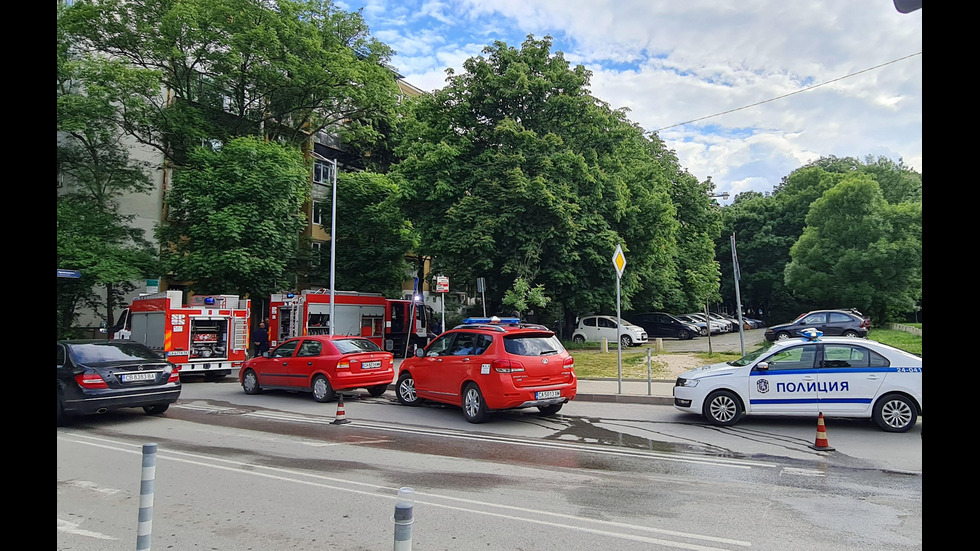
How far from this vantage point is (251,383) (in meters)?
15.0

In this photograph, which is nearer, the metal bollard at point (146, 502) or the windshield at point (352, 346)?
the metal bollard at point (146, 502)

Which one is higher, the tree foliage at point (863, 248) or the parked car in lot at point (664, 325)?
the tree foliage at point (863, 248)

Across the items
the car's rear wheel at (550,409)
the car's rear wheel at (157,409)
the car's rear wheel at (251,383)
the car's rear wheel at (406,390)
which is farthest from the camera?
the car's rear wheel at (251,383)

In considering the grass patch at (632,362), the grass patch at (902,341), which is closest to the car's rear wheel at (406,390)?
the grass patch at (632,362)

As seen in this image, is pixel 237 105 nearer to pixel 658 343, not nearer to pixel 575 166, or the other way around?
pixel 575 166

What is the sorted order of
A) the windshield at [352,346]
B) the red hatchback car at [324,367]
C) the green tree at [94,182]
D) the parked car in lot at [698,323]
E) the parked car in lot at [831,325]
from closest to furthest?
1. the red hatchback car at [324,367]
2. the windshield at [352,346]
3. the green tree at [94,182]
4. the parked car in lot at [831,325]
5. the parked car in lot at [698,323]

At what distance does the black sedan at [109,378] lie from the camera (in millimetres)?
10023

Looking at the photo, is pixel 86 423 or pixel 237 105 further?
pixel 237 105

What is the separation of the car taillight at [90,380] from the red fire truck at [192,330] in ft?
24.8

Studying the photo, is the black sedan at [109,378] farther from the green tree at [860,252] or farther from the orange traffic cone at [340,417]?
the green tree at [860,252]

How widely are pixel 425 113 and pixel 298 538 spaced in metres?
25.7

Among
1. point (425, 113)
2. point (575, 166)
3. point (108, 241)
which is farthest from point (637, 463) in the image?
point (108, 241)

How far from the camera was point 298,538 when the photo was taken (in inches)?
192

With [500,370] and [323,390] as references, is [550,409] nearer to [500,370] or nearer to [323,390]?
[500,370]
